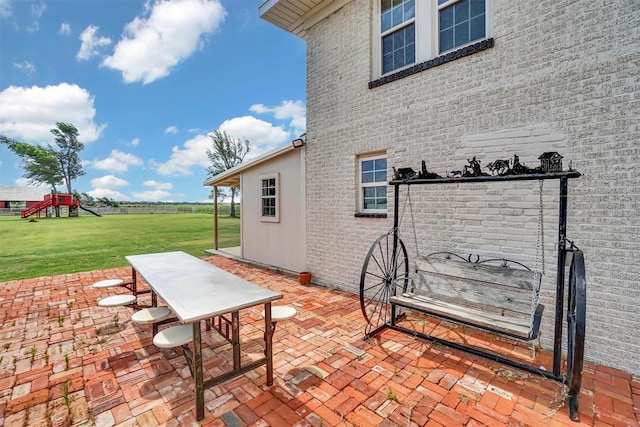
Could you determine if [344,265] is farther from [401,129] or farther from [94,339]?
[94,339]

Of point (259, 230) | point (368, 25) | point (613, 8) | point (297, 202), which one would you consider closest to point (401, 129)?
point (368, 25)

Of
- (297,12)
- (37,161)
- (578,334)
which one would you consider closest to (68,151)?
(37,161)

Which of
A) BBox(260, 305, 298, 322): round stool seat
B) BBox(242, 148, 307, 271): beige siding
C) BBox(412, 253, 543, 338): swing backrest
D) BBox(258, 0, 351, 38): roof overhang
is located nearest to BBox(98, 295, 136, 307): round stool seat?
BBox(260, 305, 298, 322): round stool seat

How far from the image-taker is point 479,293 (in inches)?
131

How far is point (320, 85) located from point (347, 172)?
201 cm

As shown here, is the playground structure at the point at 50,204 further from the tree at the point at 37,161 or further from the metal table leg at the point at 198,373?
the metal table leg at the point at 198,373

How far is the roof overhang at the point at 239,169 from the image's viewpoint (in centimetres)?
691

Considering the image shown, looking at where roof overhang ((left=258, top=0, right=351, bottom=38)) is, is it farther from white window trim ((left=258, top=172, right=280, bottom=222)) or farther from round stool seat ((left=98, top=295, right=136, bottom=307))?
round stool seat ((left=98, top=295, right=136, bottom=307))

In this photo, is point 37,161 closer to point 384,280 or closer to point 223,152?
point 223,152

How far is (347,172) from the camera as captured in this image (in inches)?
216

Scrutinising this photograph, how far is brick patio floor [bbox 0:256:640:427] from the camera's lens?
7.29 ft

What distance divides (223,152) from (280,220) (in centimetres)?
2740

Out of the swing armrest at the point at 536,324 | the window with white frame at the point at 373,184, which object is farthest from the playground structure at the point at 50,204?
the swing armrest at the point at 536,324

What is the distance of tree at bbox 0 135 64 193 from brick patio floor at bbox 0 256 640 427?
49.8 metres
